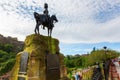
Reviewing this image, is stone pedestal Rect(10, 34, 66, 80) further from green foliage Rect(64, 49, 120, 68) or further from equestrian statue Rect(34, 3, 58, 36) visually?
green foliage Rect(64, 49, 120, 68)

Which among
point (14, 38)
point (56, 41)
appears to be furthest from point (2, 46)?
point (56, 41)

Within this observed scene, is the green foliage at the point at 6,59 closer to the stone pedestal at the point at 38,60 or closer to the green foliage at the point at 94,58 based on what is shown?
the green foliage at the point at 94,58

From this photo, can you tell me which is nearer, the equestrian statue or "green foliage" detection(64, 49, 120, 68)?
the equestrian statue

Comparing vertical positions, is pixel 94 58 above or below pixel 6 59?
below

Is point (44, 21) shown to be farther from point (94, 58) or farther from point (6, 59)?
point (6, 59)

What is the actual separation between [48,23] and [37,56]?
6.85 feet

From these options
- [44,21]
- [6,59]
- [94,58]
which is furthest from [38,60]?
[6,59]

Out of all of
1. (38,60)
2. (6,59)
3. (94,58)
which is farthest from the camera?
(6,59)

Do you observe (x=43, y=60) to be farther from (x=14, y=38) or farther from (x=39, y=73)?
(x=14, y=38)

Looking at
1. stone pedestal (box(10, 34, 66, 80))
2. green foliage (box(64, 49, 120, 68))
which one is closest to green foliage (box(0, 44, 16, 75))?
green foliage (box(64, 49, 120, 68))

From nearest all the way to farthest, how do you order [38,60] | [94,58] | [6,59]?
1. [38,60]
2. [94,58]
3. [6,59]

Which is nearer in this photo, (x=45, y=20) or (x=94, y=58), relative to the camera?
(x=45, y=20)

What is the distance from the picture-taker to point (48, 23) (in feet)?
43.6

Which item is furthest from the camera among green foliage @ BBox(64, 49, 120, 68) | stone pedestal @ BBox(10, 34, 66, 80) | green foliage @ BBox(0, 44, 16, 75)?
green foliage @ BBox(0, 44, 16, 75)
